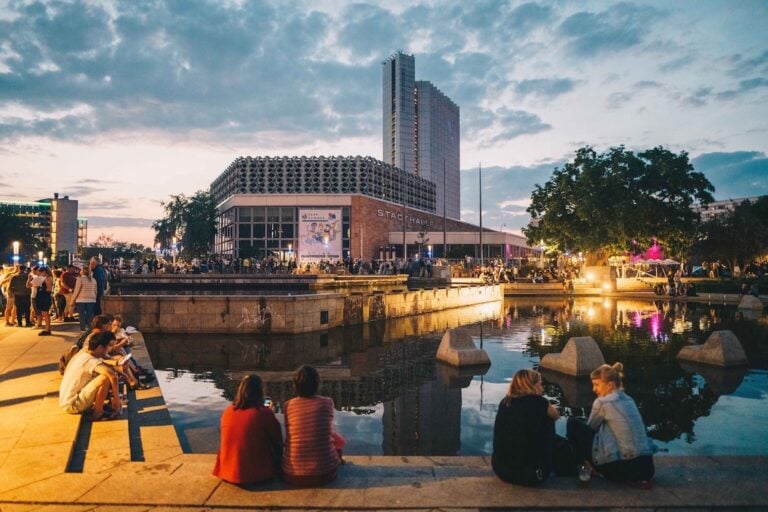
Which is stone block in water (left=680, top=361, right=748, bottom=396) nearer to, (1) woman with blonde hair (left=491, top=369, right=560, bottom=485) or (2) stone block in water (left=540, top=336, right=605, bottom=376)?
(2) stone block in water (left=540, top=336, right=605, bottom=376)

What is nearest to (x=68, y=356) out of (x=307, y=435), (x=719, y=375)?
(x=307, y=435)

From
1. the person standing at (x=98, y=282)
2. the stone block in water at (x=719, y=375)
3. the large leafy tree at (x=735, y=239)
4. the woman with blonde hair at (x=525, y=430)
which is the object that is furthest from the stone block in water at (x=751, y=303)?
the person standing at (x=98, y=282)

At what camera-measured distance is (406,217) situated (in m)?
108

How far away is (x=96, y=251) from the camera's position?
137 metres

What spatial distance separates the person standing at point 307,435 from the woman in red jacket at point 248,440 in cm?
18

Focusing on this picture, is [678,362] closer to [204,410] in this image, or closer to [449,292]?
[204,410]

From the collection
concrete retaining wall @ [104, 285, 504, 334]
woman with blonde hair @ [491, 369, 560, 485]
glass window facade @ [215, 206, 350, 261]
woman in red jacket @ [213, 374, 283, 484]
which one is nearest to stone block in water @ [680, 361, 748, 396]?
woman with blonde hair @ [491, 369, 560, 485]

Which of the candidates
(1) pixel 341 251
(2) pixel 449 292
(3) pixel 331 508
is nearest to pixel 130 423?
(3) pixel 331 508

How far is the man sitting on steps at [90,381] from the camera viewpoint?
7.18m

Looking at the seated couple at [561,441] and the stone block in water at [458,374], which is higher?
the seated couple at [561,441]

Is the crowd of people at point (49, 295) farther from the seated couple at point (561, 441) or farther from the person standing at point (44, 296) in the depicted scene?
the seated couple at point (561, 441)

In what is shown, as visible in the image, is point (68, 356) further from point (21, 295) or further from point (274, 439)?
point (21, 295)

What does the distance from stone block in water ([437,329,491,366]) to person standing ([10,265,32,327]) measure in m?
12.5

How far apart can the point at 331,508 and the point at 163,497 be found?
155 centimetres
